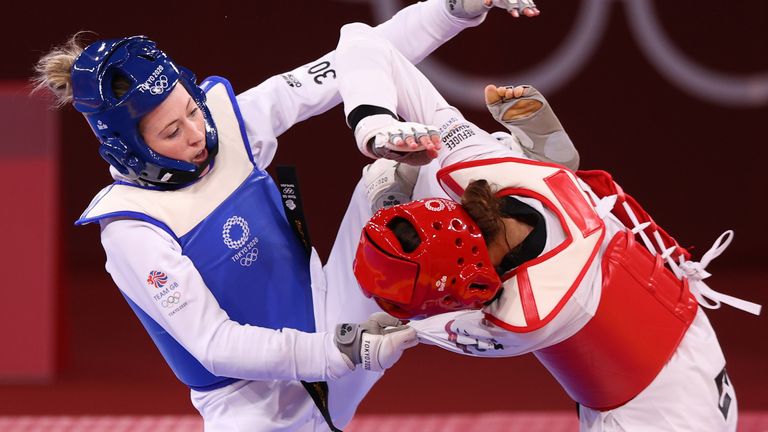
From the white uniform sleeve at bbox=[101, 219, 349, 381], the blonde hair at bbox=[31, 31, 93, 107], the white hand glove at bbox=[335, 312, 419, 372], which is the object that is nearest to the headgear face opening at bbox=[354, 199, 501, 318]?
the white hand glove at bbox=[335, 312, 419, 372]

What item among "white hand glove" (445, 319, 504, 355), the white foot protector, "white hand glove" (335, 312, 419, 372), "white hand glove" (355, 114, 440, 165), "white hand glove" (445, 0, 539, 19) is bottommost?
"white hand glove" (335, 312, 419, 372)

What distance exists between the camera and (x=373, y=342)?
2.66 meters

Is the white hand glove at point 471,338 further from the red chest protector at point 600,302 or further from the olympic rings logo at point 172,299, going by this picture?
the olympic rings logo at point 172,299

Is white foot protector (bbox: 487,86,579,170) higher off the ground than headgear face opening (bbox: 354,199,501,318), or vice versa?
white foot protector (bbox: 487,86,579,170)

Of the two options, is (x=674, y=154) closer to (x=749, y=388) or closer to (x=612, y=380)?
(x=749, y=388)

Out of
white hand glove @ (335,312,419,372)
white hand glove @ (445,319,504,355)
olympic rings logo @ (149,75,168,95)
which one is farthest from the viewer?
olympic rings logo @ (149,75,168,95)

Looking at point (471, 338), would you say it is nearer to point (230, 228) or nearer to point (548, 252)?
point (548, 252)

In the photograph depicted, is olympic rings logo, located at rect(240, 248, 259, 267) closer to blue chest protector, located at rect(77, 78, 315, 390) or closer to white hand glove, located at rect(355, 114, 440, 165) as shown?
blue chest protector, located at rect(77, 78, 315, 390)

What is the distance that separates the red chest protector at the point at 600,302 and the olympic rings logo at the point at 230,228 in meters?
0.62

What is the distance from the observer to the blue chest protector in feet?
9.42

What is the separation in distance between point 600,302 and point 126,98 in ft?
4.20

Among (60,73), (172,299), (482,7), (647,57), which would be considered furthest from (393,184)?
(647,57)

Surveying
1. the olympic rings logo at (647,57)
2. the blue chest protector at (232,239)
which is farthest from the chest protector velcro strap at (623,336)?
the olympic rings logo at (647,57)

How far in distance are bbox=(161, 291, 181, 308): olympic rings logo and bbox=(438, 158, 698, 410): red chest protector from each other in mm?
726
